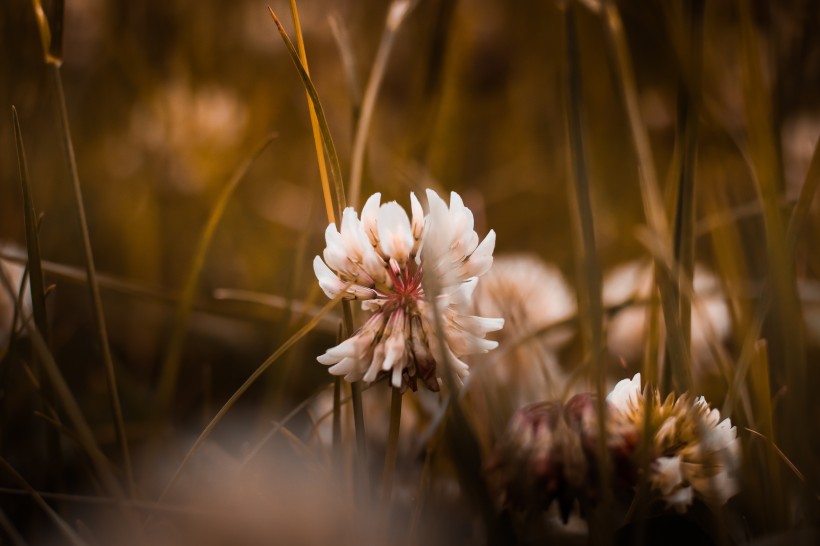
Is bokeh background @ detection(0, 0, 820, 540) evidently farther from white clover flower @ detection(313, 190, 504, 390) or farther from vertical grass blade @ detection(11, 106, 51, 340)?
white clover flower @ detection(313, 190, 504, 390)

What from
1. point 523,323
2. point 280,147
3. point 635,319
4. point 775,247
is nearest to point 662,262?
point 775,247

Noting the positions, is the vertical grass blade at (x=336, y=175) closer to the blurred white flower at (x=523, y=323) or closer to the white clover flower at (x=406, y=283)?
the white clover flower at (x=406, y=283)

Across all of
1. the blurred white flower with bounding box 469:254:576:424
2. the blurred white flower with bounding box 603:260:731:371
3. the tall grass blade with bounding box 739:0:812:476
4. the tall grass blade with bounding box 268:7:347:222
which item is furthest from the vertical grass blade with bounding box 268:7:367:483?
the blurred white flower with bounding box 603:260:731:371

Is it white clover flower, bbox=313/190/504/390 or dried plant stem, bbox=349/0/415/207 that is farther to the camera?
dried plant stem, bbox=349/0/415/207

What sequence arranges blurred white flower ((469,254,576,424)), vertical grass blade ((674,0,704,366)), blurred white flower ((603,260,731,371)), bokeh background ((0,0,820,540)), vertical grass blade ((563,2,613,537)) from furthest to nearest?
1. blurred white flower ((603,260,731,371))
2. bokeh background ((0,0,820,540))
3. blurred white flower ((469,254,576,424))
4. vertical grass blade ((674,0,704,366))
5. vertical grass blade ((563,2,613,537))

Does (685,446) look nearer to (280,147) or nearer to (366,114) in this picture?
(366,114)

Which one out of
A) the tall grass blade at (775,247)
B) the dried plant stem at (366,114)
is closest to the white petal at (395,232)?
the dried plant stem at (366,114)

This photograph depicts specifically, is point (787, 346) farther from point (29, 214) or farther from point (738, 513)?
point (29, 214)
